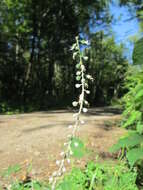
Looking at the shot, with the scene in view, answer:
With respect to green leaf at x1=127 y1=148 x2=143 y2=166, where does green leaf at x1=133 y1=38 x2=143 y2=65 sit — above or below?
above

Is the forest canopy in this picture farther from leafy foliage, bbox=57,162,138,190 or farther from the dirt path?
leafy foliage, bbox=57,162,138,190

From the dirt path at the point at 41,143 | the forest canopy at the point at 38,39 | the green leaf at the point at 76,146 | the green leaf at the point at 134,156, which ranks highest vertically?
the forest canopy at the point at 38,39

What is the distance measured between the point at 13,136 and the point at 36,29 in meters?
14.7

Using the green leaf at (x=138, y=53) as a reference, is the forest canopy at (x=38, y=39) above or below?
above

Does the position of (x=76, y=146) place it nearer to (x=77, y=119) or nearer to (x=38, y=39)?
(x=77, y=119)

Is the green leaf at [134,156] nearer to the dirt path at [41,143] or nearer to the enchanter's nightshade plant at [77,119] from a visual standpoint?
the enchanter's nightshade plant at [77,119]

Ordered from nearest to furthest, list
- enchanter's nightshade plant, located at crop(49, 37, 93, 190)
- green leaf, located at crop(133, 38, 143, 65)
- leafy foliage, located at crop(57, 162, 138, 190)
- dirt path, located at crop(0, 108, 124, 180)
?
1. enchanter's nightshade plant, located at crop(49, 37, 93, 190)
2. green leaf, located at crop(133, 38, 143, 65)
3. leafy foliage, located at crop(57, 162, 138, 190)
4. dirt path, located at crop(0, 108, 124, 180)

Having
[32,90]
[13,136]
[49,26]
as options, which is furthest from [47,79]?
[13,136]

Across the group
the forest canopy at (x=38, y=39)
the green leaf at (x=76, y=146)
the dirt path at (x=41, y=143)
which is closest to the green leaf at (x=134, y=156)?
the green leaf at (x=76, y=146)

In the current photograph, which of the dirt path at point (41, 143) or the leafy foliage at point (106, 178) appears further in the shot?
the dirt path at point (41, 143)

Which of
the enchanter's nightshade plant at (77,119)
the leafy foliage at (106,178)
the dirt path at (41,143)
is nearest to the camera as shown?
the enchanter's nightshade plant at (77,119)

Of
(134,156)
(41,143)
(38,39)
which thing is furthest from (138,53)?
(38,39)

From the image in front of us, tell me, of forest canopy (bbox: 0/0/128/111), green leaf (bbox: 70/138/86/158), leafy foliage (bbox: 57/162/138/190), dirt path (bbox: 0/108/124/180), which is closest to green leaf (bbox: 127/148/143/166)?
green leaf (bbox: 70/138/86/158)

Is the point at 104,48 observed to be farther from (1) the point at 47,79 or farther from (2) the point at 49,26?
(2) the point at 49,26
